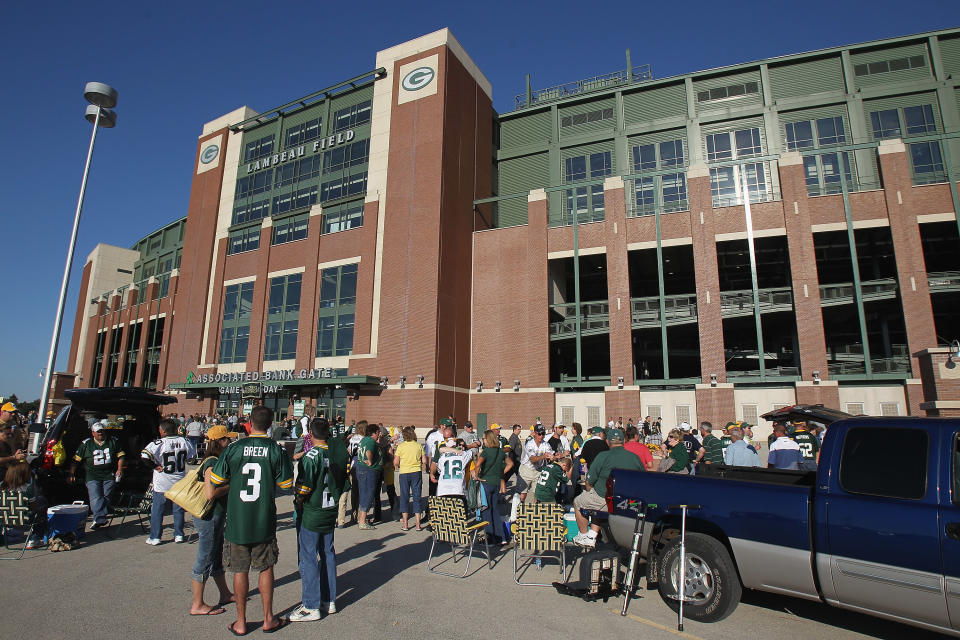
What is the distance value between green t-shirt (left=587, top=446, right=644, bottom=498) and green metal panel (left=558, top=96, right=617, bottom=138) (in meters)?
34.1

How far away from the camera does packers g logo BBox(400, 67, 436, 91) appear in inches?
1417

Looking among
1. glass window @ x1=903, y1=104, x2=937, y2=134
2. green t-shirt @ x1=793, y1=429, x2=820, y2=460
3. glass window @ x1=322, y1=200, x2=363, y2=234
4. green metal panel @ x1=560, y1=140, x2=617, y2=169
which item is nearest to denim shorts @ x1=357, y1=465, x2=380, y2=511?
green t-shirt @ x1=793, y1=429, x2=820, y2=460

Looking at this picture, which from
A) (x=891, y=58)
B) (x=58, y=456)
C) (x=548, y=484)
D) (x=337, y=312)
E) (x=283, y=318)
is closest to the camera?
(x=548, y=484)

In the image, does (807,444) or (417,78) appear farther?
(417,78)

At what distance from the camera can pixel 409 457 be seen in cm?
1039

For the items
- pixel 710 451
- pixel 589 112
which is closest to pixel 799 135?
pixel 589 112

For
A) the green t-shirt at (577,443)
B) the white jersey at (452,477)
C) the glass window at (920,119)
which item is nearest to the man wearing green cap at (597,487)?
the white jersey at (452,477)

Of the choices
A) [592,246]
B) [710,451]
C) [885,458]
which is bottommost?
[710,451]

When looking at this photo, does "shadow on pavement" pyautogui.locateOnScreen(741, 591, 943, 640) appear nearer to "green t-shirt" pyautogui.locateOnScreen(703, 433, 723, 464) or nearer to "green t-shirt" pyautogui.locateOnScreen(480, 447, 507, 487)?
"green t-shirt" pyautogui.locateOnScreen(480, 447, 507, 487)

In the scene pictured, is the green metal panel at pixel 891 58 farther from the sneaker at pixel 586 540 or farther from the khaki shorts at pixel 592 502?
the sneaker at pixel 586 540

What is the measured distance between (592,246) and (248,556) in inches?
1173

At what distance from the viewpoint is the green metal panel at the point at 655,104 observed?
3662 centimetres

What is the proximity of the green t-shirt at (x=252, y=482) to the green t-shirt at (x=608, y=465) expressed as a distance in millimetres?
4137

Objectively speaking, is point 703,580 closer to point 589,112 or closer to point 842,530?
point 842,530
